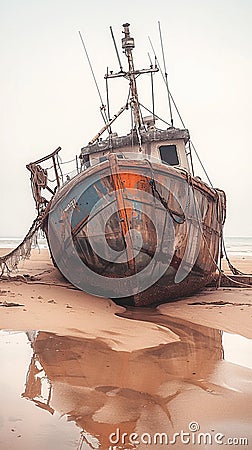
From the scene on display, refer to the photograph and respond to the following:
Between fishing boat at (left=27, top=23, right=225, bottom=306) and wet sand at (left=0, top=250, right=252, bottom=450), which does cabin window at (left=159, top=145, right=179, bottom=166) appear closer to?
fishing boat at (left=27, top=23, right=225, bottom=306)

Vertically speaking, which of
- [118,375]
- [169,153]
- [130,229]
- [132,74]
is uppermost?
[132,74]

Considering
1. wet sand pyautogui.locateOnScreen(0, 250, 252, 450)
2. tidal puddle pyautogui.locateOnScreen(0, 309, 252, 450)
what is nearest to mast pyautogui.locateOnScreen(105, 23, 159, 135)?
wet sand pyautogui.locateOnScreen(0, 250, 252, 450)

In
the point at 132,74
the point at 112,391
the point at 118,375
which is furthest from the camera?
the point at 132,74

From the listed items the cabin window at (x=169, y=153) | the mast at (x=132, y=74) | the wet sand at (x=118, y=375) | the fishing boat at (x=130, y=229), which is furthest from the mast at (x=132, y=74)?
the wet sand at (x=118, y=375)

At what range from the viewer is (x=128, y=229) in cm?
630

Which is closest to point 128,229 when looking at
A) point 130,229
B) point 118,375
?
point 130,229

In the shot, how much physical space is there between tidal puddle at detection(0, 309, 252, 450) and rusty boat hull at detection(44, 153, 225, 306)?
6.29 ft

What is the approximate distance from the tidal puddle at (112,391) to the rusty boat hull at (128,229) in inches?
75.5

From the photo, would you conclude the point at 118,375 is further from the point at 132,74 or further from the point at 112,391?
the point at 132,74

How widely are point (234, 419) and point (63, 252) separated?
193 inches

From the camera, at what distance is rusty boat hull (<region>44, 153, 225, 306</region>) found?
21.0ft

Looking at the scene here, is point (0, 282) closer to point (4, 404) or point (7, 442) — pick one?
point (4, 404)

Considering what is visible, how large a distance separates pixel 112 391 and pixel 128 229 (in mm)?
3395

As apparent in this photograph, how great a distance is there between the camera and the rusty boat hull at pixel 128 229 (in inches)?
252
